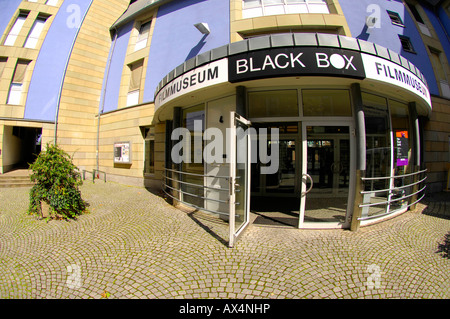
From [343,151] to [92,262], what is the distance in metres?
5.52

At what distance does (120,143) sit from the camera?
9484mm

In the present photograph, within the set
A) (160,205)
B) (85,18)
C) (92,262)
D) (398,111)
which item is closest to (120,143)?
(160,205)

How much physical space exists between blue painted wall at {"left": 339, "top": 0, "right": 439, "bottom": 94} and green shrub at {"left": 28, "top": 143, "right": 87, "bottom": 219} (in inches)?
392

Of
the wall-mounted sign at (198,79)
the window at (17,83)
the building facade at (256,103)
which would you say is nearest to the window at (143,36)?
the building facade at (256,103)

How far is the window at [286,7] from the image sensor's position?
22.0 feet

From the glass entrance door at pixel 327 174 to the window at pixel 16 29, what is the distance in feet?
55.3

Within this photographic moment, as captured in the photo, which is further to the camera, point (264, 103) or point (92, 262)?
point (264, 103)

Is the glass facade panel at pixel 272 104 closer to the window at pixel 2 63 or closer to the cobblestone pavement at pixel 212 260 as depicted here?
the cobblestone pavement at pixel 212 260

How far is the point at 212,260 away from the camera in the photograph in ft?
8.79

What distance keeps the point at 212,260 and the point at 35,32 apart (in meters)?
17.0

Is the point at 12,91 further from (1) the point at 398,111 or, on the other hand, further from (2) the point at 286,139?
(1) the point at 398,111

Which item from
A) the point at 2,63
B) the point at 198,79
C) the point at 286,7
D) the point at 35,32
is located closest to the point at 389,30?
the point at 286,7

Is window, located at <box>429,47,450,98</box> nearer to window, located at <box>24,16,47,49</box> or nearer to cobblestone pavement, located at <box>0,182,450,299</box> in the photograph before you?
cobblestone pavement, located at <box>0,182,450,299</box>

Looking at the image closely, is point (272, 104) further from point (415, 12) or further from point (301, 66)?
point (415, 12)
